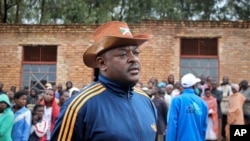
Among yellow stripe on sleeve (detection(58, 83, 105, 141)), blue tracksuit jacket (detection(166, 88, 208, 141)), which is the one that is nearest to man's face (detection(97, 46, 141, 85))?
yellow stripe on sleeve (detection(58, 83, 105, 141))

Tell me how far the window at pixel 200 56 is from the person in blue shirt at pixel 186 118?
771 cm

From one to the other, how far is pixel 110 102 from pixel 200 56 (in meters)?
12.0

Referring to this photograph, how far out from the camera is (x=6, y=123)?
7035 millimetres

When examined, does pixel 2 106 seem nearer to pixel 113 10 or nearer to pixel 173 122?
pixel 173 122

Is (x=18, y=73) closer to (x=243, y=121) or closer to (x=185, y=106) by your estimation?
(x=243, y=121)

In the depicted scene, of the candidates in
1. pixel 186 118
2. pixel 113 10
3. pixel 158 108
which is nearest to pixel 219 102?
pixel 158 108

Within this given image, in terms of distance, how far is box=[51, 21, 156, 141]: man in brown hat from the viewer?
280 centimetres

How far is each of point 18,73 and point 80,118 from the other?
13.2m

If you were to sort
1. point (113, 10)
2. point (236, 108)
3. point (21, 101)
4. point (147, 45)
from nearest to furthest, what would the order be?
1. point (21, 101)
2. point (236, 108)
3. point (147, 45)
4. point (113, 10)

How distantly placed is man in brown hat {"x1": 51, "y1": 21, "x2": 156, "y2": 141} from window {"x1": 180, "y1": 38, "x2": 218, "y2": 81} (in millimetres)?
11533

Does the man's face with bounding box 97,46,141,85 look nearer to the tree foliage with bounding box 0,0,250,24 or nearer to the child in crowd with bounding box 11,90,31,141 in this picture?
the child in crowd with bounding box 11,90,31,141

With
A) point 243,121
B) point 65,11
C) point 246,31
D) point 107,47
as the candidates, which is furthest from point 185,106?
point 65,11

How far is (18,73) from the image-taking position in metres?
15.6

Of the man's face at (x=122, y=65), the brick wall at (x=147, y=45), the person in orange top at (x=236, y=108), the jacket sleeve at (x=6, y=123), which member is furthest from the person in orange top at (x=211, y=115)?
the man's face at (x=122, y=65)
